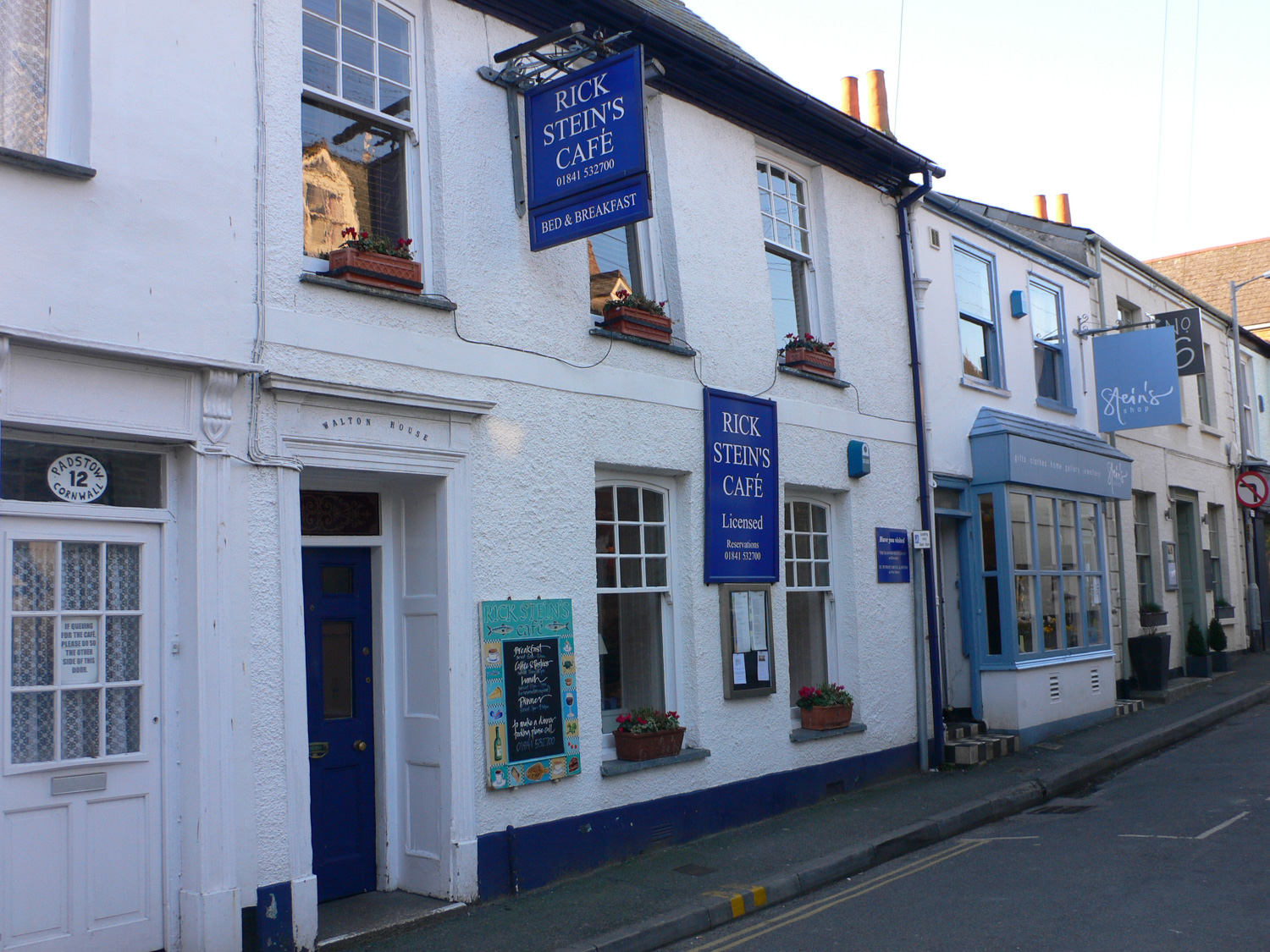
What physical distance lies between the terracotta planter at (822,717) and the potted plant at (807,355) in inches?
122

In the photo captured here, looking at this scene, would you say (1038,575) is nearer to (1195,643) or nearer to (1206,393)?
(1195,643)

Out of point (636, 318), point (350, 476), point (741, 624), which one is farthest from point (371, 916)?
point (636, 318)

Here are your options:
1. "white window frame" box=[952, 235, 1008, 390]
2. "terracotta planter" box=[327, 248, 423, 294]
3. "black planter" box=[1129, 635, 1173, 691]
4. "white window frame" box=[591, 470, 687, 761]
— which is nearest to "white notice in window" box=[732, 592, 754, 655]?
"white window frame" box=[591, 470, 687, 761]

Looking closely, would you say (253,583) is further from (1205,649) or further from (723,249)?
(1205,649)

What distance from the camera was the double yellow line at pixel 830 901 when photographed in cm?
658

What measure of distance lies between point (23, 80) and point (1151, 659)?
52.1 ft

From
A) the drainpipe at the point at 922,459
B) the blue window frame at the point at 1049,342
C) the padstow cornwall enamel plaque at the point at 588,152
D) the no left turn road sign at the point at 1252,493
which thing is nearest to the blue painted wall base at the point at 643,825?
the drainpipe at the point at 922,459

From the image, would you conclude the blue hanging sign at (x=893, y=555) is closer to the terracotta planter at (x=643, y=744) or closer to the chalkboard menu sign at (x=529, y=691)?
the terracotta planter at (x=643, y=744)

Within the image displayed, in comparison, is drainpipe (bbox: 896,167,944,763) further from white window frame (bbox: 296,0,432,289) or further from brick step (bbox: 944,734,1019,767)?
white window frame (bbox: 296,0,432,289)

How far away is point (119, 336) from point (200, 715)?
78.0 inches

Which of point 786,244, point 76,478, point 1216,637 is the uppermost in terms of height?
point 786,244

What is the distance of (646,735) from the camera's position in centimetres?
839

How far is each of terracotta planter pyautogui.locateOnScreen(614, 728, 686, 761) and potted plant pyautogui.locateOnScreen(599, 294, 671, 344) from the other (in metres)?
3.03

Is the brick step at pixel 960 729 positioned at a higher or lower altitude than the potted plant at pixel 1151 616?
lower
